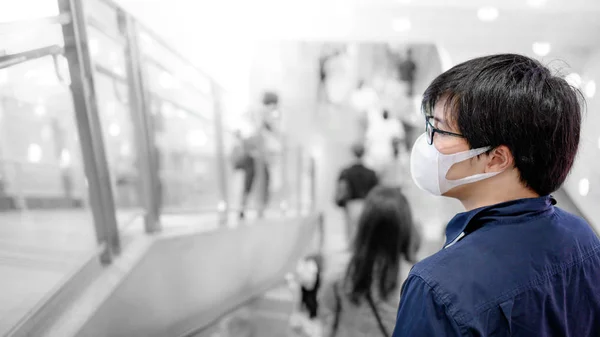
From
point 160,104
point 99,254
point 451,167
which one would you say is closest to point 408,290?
point 451,167

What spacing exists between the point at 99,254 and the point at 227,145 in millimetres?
1036

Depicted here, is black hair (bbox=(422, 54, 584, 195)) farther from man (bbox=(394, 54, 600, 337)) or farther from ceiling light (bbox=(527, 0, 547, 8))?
ceiling light (bbox=(527, 0, 547, 8))

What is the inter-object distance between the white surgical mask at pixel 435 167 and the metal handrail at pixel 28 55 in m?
0.82

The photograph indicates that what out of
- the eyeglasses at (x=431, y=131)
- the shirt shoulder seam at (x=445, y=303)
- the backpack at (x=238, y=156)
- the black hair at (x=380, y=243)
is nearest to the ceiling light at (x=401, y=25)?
the black hair at (x=380, y=243)

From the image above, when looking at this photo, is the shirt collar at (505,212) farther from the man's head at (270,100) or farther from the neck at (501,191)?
the man's head at (270,100)

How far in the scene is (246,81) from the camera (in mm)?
1944

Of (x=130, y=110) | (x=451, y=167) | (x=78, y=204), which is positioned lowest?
(x=78, y=204)

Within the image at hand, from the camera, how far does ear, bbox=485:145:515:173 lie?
25.0 inches

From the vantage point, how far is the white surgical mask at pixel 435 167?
27.0 inches

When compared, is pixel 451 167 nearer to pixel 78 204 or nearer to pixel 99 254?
pixel 99 254

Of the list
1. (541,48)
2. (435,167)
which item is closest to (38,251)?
(435,167)

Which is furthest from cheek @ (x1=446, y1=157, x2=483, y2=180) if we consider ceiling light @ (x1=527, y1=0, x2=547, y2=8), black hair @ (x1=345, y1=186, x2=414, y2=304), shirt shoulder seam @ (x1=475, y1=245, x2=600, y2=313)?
ceiling light @ (x1=527, y1=0, x2=547, y2=8)

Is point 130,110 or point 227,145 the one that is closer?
point 130,110

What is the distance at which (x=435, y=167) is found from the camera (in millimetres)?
741
